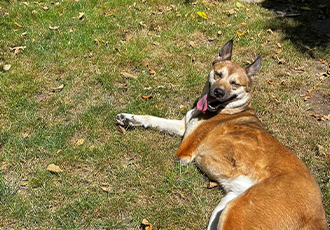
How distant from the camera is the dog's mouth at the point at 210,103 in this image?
14.4 feet

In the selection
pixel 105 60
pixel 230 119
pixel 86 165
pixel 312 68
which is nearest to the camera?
pixel 86 165

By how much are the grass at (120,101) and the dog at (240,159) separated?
0.26m

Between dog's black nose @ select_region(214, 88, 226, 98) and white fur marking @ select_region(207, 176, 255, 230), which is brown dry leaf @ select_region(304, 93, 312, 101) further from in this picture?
white fur marking @ select_region(207, 176, 255, 230)

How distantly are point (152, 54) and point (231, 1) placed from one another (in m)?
4.36

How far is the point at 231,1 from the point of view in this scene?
9.27 meters

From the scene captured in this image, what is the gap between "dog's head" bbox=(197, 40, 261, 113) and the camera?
435cm

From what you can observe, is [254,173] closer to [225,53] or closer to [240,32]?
[225,53]

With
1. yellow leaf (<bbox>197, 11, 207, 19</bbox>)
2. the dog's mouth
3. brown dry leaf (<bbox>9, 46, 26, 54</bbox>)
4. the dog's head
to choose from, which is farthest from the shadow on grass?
brown dry leaf (<bbox>9, 46, 26, 54</bbox>)

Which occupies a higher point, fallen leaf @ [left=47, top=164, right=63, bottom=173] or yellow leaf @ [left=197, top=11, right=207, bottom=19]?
yellow leaf @ [left=197, top=11, right=207, bottom=19]

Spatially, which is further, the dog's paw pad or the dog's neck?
the dog's paw pad

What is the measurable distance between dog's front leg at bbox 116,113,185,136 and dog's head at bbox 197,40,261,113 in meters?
0.50

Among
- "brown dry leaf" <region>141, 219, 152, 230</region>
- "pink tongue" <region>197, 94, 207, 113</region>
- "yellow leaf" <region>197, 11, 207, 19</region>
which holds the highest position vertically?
"pink tongue" <region>197, 94, 207, 113</region>

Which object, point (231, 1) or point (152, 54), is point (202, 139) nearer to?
point (152, 54)

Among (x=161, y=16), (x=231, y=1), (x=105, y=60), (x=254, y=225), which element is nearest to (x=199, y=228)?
(x=254, y=225)
